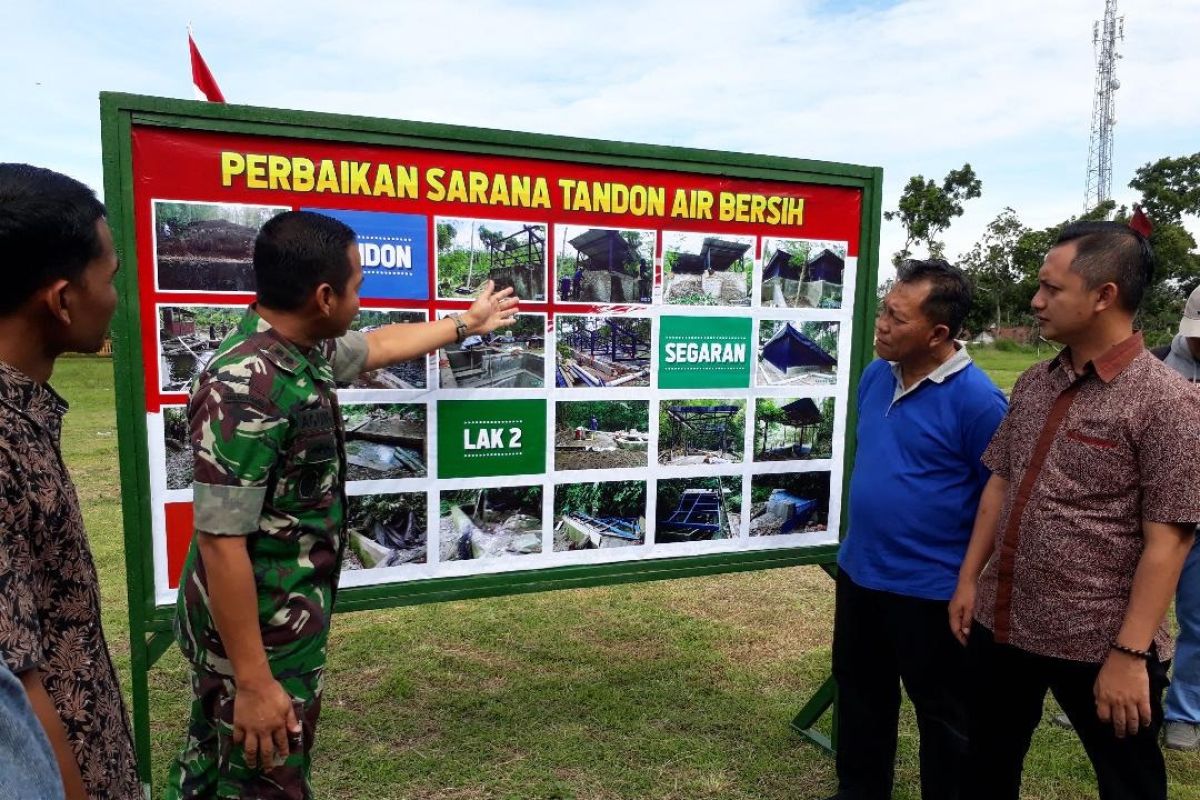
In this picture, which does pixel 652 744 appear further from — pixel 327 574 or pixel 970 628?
pixel 327 574

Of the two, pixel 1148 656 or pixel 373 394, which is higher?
pixel 373 394

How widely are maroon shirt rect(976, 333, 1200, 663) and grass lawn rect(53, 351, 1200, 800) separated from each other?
4.32 ft

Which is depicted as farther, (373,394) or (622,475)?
(622,475)

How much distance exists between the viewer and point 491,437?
2572 millimetres

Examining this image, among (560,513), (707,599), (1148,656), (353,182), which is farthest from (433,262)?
(707,599)

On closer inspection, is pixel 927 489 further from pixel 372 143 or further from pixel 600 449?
pixel 372 143

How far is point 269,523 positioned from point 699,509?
5.33 feet

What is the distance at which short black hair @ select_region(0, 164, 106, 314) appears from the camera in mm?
1079

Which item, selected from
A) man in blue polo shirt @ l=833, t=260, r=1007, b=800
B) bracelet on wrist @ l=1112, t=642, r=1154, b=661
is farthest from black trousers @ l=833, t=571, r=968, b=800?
bracelet on wrist @ l=1112, t=642, r=1154, b=661

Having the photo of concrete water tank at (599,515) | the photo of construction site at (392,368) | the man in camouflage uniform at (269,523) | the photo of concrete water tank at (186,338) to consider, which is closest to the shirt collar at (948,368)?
the photo of concrete water tank at (599,515)

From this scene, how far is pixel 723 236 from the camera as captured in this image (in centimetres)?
280

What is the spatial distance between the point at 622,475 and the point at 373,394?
0.91 metres

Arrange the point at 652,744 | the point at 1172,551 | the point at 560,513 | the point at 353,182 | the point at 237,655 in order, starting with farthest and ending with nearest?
the point at 652,744 → the point at 560,513 → the point at 353,182 → the point at 1172,551 → the point at 237,655

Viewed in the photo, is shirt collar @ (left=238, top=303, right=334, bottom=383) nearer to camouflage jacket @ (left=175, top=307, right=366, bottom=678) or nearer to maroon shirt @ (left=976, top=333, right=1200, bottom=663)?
camouflage jacket @ (left=175, top=307, right=366, bottom=678)
